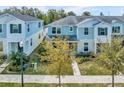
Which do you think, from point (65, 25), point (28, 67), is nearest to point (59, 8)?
point (65, 25)

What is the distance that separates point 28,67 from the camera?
310cm

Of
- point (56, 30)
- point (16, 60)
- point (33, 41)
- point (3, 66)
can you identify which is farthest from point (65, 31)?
point (3, 66)

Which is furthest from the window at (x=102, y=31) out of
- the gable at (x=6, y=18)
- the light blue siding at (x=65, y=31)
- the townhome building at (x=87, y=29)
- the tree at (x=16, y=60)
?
the gable at (x=6, y=18)

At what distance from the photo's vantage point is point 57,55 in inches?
118

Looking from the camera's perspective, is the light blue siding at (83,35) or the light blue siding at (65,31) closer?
the light blue siding at (65,31)

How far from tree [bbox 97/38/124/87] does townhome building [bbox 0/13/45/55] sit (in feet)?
2.10

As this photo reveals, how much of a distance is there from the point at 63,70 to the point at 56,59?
16 cm

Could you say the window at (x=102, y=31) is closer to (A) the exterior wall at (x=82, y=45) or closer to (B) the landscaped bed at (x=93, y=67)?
(A) the exterior wall at (x=82, y=45)

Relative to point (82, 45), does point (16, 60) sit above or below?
below

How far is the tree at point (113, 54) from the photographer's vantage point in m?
2.96

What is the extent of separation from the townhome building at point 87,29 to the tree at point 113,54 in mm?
55

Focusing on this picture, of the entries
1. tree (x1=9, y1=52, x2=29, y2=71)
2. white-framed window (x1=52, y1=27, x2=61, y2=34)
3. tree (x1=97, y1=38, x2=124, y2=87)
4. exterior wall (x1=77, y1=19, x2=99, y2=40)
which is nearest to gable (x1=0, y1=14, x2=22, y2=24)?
tree (x1=9, y1=52, x2=29, y2=71)

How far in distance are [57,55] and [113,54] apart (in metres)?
0.57

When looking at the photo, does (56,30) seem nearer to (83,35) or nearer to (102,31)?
(83,35)
